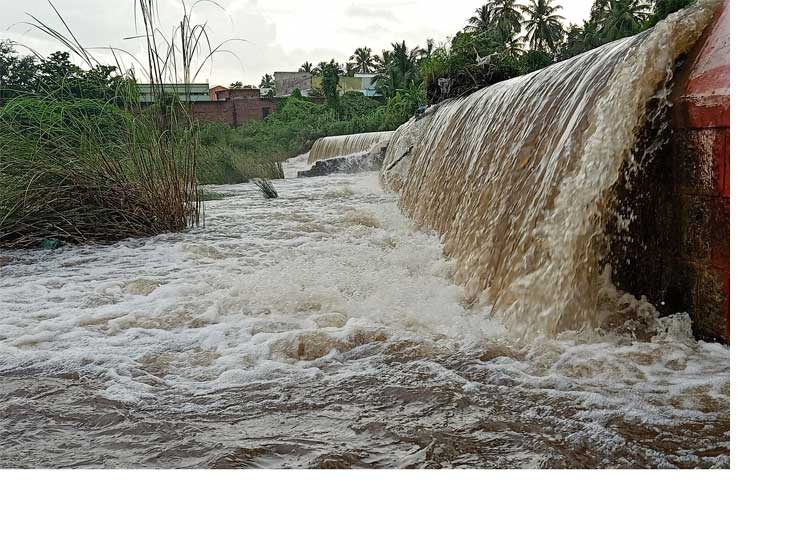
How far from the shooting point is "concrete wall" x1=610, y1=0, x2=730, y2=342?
1345 millimetres

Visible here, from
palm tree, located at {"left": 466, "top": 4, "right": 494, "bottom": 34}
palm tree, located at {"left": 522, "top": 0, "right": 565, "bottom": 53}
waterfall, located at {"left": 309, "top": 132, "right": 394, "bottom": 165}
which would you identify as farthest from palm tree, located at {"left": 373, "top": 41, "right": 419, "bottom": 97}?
waterfall, located at {"left": 309, "top": 132, "right": 394, "bottom": 165}

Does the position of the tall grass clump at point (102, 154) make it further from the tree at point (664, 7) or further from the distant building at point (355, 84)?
the tree at point (664, 7)

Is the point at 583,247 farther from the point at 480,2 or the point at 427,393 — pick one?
the point at 480,2

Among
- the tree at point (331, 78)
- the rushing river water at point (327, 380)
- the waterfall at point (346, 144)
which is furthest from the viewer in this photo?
the waterfall at point (346, 144)

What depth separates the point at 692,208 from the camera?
55.6 inches

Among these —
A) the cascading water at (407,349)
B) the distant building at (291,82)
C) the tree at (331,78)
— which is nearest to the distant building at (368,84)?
the tree at (331,78)

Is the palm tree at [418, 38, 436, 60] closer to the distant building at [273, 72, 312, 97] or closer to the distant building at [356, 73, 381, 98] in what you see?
the distant building at [356, 73, 381, 98]

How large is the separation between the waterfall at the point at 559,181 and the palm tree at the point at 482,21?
0.98m

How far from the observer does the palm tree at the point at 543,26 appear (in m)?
2.95

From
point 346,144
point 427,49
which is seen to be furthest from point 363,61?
point 346,144

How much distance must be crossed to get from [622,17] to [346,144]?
3.83 m

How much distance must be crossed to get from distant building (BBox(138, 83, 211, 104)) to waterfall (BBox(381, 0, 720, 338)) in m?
1.38

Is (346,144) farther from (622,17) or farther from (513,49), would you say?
(622,17)

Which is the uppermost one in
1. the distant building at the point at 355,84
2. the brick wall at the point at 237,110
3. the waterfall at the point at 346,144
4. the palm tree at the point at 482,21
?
the palm tree at the point at 482,21
